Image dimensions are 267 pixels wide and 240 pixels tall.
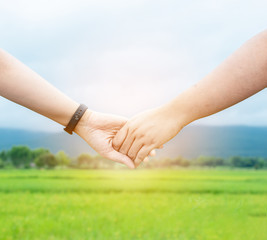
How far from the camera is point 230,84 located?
1.74m

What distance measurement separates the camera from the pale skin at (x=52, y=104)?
1.81 metres

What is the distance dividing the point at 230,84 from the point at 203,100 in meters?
0.18

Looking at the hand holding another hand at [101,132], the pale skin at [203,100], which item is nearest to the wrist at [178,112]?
the pale skin at [203,100]

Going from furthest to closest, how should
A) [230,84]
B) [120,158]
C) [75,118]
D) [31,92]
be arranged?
[120,158]
[75,118]
[31,92]
[230,84]

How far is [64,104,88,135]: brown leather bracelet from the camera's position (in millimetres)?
2012

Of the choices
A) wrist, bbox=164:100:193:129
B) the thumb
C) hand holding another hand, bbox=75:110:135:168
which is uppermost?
wrist, bbox=164:100:193:129

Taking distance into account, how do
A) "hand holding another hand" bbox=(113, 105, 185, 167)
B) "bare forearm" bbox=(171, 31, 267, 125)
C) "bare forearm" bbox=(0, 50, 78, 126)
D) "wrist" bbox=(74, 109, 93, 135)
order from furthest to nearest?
1. "wrist" bbox=(74, 109, 93, 135)
2. "hand holding another hand" bbox=(113, 105, 185, 167)
3. "bare forearm" bbox=(0, 50, 78, 126)
4. "bare forearm" bbox=(171, 31, 267, 125)

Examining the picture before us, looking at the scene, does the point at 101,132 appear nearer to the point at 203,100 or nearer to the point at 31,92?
the point at 31,92

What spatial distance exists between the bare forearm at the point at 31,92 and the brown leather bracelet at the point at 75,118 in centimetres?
3

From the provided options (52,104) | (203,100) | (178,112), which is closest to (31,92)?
(52,104)

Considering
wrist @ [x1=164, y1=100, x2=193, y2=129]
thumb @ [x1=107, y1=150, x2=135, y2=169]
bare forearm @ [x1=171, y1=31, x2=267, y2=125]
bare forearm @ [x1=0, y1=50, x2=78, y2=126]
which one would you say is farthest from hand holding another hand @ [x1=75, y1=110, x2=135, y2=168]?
bare forearm @ [x1=171, y1=31, x2=267, y2=125]

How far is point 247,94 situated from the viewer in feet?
5.81

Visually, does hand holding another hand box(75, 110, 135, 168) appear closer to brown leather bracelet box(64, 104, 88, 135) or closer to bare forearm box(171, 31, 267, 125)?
brown leather bracelet box(64, 104, 88, 135)

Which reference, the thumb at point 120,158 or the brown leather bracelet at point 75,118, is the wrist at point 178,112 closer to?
the thumb at point 120,158
